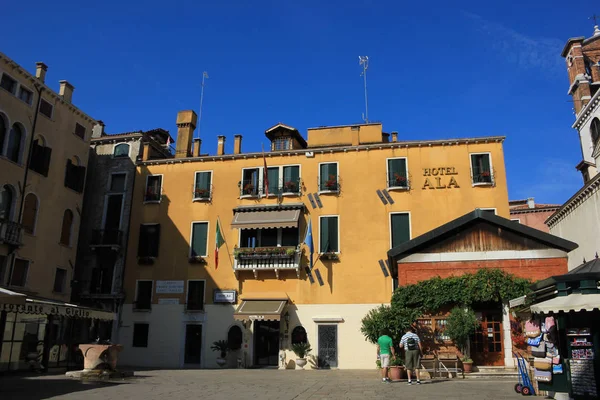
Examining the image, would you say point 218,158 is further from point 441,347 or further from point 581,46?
point 581,46

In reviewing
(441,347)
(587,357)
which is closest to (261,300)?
(441,347)

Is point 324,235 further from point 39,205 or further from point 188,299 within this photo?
point 39,205

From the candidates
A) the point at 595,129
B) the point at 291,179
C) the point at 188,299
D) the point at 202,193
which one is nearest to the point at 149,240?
the point at 202,193

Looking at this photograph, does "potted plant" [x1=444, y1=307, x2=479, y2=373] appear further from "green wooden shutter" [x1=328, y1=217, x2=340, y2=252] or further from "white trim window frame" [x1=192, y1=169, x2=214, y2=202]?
"white trim window frame" [x1=192, y1=169, x2=214, y2=202]

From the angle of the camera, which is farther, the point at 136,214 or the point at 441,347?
the point at 136,214

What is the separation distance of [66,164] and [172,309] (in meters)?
9.76

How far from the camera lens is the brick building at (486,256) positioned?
668 inches

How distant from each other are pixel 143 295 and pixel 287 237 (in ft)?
28.2

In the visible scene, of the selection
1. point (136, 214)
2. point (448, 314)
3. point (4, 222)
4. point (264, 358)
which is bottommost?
point (264, 358)

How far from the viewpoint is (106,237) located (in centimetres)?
2739

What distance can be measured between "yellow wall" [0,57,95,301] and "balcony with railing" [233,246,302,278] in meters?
9.28

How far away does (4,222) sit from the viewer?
2128cm

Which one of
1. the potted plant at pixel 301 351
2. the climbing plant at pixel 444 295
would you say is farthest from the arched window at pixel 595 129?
the potted plant at pixel 301 351

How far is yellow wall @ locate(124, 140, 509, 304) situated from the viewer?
2422 centimetres
